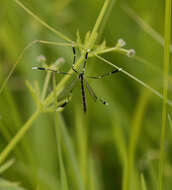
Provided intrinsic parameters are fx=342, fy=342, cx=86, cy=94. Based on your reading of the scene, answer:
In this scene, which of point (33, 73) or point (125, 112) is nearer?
point (125, 112)

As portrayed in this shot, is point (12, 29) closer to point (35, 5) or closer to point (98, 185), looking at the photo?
point (35, 5)

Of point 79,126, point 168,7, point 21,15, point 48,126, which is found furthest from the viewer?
point 21,15

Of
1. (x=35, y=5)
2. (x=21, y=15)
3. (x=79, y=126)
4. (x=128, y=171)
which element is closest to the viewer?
(x=128, y=171)

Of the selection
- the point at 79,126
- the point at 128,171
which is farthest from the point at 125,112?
the point at 128,171

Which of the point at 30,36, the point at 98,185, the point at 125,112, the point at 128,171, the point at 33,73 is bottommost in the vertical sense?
the point at 98,185

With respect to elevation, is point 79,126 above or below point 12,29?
below

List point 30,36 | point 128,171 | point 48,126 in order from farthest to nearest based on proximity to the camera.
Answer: point 30,36
point 48,126
point 128,171

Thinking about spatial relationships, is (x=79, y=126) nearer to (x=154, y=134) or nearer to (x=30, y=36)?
(x=154, y=134)

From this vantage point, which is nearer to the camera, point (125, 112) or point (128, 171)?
point (128, 171)

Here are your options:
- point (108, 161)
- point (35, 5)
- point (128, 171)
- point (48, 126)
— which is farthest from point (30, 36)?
point (128, 171)
